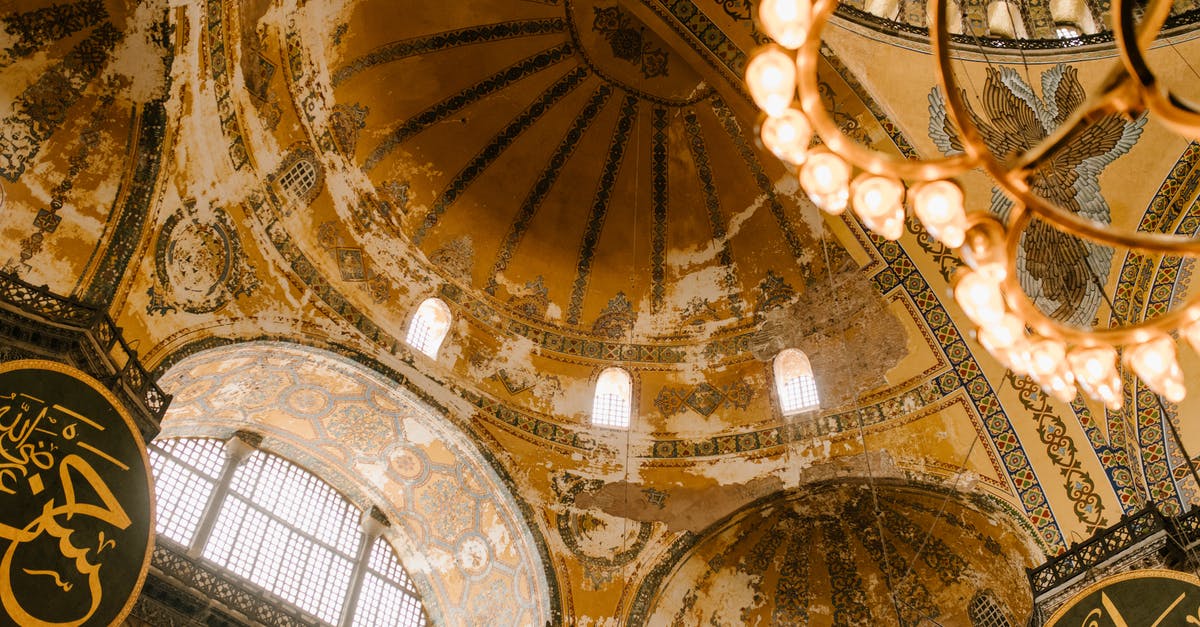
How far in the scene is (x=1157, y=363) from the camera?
566 cm

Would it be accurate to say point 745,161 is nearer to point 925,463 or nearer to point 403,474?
point 925,463

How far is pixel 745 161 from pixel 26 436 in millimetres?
8029

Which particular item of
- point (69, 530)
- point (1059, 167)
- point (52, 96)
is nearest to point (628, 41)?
point (1059, 167)

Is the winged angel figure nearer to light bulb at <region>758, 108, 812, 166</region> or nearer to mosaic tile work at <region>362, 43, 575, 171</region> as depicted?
mosaic tile work at <region>362, 43, 575, 171</region>

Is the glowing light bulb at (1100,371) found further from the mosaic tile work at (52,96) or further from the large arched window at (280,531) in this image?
the mosaic tile work at (52,96)

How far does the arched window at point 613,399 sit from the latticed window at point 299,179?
3866mm

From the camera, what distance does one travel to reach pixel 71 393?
6.80 meters

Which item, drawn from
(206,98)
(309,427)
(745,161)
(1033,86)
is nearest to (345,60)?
(206,98)

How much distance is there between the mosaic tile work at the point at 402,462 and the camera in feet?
31.9

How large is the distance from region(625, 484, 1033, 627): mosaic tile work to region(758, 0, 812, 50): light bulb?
665cm

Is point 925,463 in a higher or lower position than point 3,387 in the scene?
higher

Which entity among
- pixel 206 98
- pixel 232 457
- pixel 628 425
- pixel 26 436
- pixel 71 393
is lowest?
pixel 26 436

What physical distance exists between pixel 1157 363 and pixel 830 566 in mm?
6103

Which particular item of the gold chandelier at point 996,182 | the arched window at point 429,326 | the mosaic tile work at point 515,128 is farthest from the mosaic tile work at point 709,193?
the gold chandelier at point 996,182
